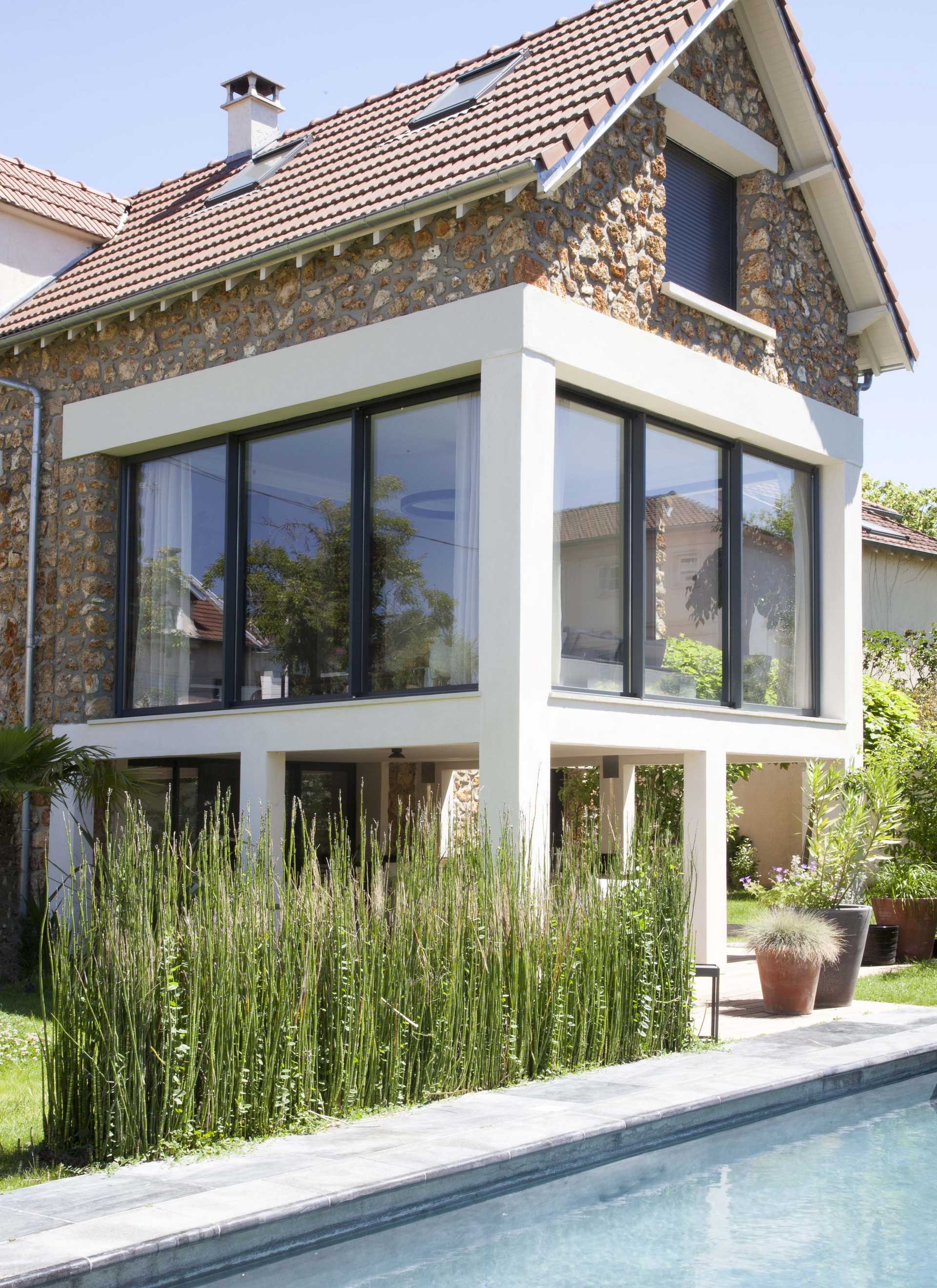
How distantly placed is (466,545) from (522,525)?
70 centimetres

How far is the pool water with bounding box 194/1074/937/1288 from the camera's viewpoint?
4.89m

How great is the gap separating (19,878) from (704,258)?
24.0 feet

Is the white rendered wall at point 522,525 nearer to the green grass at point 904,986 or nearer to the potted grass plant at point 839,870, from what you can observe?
the potted grass plant at point 839,870

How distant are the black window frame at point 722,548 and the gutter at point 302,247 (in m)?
1.46

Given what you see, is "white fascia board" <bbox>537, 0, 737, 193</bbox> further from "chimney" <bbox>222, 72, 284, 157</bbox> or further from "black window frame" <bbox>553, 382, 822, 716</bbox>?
"chimney" <bbox>222, 72, 284, 157</bbox>

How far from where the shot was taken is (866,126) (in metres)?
15.6

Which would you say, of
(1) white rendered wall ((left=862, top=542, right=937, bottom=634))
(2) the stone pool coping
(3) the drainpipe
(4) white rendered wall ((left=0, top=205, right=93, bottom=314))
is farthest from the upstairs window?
(1) white rendered wall ((left=862, top=542, right=937, bottom=634))

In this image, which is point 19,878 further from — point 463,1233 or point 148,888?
point 463,1233

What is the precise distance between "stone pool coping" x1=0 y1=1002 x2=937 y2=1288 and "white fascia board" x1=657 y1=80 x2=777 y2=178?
693 cm

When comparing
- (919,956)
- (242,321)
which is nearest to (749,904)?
(919,956)

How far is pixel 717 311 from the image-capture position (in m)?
10.8

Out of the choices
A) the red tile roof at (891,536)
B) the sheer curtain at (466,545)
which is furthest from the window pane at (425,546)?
the red tile roof at (891,536)

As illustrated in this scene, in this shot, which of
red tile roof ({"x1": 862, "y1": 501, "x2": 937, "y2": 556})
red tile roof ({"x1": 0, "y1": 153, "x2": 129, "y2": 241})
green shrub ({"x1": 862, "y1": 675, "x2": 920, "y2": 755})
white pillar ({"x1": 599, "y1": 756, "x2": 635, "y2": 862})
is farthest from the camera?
red tile roof ({"x1": 862, "y1": 501, "x2": 937, "y2": 556})

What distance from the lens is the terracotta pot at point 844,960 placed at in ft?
31.1
